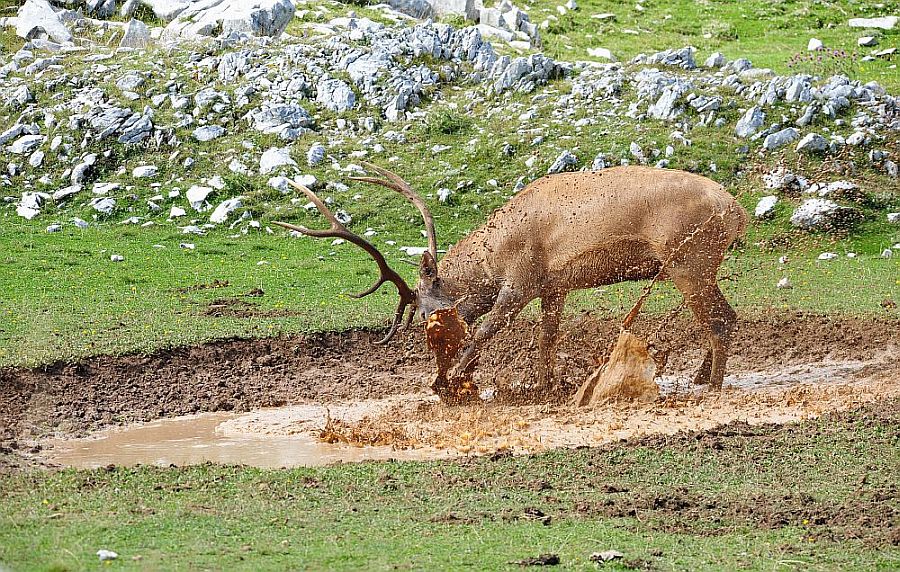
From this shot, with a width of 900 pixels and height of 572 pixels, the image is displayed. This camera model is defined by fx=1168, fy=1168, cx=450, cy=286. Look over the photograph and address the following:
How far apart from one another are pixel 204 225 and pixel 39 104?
21.2ft

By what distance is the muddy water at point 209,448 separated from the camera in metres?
9.41

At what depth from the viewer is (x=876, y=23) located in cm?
2942

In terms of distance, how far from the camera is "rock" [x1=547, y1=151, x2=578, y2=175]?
20.7 metres

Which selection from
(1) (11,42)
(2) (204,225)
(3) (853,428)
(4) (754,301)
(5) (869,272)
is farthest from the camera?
(1) (11,42)

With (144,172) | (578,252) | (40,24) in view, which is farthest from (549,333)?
(40,24)

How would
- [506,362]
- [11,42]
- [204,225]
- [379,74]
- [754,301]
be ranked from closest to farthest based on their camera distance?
[506,362], [754,301], [204,225], [379,74], [11,42]

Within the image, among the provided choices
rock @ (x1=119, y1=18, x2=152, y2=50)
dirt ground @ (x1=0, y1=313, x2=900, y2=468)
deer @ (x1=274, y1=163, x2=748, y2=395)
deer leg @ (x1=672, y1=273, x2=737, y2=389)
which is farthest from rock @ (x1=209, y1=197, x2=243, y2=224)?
deer leg @ (x1=672, y1=273, x2=737, y2=389)

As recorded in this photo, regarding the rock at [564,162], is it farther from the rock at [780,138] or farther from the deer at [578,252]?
the deer at [578,252]

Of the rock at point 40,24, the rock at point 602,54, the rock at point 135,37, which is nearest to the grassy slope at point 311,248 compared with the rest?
the rock at point 135,37

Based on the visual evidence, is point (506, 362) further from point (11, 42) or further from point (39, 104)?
point (11, 42)

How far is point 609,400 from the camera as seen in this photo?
430 inches

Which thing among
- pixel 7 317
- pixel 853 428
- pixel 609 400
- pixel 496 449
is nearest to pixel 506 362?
pixel 609 400

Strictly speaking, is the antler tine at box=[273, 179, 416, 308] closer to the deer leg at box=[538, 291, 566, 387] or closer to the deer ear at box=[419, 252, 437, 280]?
the deer ear at box=[419, 252, 437, 280]

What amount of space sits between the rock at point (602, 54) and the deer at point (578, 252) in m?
16.7
